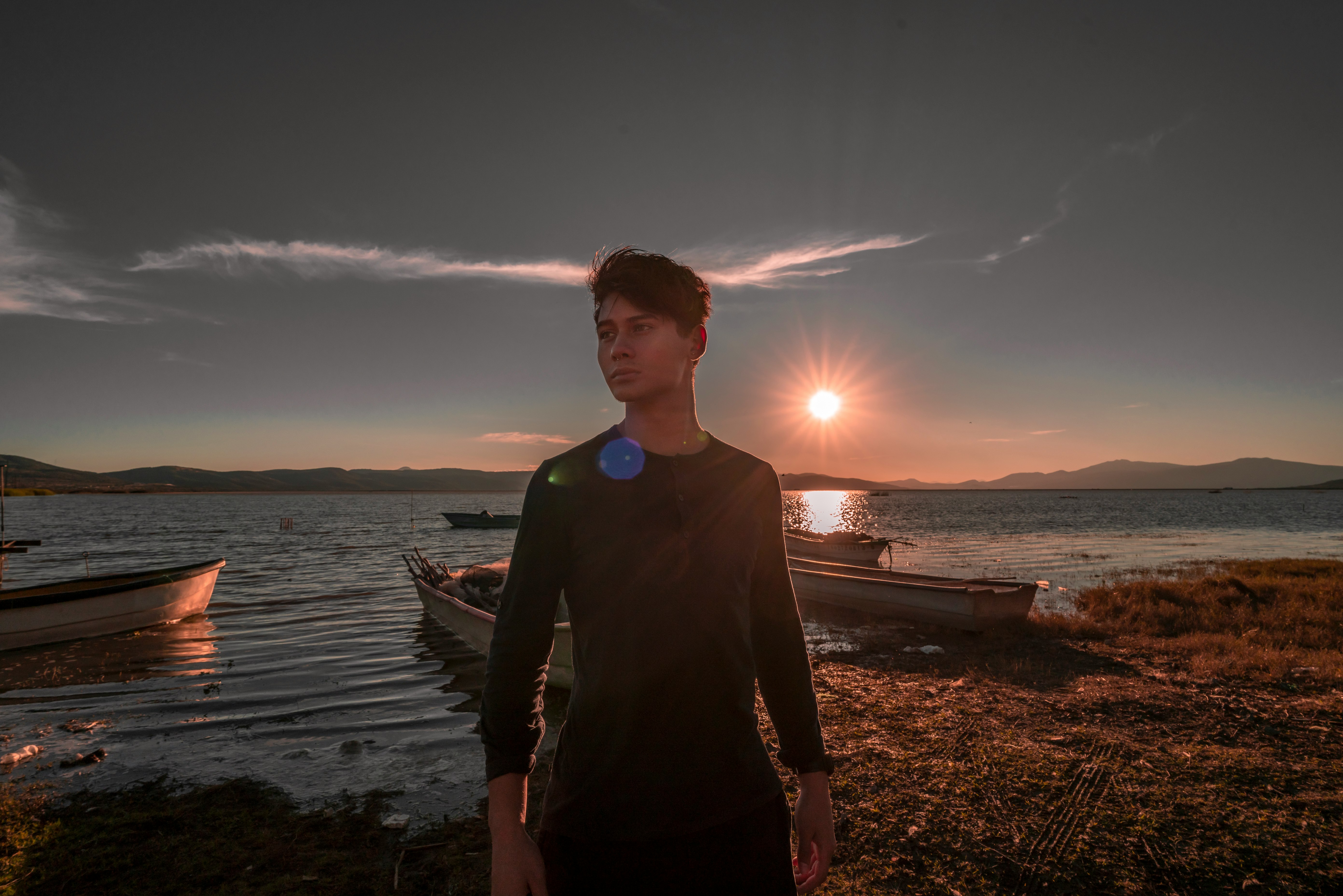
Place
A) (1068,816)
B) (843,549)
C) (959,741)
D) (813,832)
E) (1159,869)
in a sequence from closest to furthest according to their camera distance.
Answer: (813,832)
(1159,869)
(1068,816)
(959,741)
(843,549)

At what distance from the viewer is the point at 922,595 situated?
43.8 ft

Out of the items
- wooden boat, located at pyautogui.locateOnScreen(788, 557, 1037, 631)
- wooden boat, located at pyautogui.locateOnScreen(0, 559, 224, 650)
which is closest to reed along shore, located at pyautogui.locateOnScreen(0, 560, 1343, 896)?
wooden boat, located at pyautogui.locateOnScreen(788, 557, 1037, 631)

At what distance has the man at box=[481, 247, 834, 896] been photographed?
1450mm

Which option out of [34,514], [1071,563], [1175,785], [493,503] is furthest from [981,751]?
[493,503]

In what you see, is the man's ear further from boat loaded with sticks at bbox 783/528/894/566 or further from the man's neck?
boat loaded with sticks at bbox 783/528/894/566

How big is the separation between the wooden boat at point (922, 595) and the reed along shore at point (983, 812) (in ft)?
10.6

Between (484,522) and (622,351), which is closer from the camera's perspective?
(622,351)

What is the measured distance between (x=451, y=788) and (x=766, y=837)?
5.93m

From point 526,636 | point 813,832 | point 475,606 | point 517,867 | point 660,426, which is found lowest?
point 475,606

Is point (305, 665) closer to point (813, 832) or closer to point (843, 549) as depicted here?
point (813, 832)

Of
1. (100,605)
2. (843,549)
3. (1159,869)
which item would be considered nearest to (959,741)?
(1159,869)

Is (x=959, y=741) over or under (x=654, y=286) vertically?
under

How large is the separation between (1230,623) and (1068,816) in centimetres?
1096

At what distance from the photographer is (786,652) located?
6.30ft
